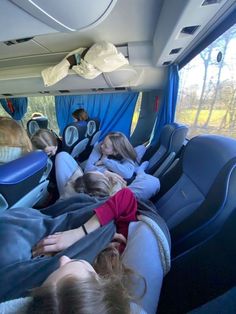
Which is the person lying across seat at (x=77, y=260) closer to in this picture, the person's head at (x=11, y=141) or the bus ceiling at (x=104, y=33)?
the person's head at (x=11, y=141)

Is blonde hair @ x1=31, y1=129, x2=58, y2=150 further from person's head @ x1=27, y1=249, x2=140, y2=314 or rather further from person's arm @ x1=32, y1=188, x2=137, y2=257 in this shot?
person's head @ x1=27, y1=249, x2=140, y2=314

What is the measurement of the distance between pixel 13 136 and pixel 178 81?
2.17 meters

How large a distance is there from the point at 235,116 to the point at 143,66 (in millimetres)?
1762

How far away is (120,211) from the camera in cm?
78

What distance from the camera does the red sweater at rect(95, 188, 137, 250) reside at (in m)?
0.75

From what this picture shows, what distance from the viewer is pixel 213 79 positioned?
1.57m

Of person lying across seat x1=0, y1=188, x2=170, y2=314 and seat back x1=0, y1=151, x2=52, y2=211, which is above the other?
seat back x1=0, y1=151, x2=52, y2=211

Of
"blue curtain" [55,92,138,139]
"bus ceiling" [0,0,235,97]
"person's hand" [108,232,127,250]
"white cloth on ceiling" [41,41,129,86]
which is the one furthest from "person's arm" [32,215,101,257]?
"blue curtain" [55,92,138,139]

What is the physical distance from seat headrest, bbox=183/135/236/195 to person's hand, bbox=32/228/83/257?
0.59m

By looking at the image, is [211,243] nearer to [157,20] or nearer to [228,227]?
[228,227]

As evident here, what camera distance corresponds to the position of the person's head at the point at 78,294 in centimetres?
35

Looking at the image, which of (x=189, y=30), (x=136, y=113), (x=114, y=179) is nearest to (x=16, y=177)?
(x=114, y=179)

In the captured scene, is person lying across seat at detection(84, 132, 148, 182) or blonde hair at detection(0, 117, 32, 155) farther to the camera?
person lying across seat at detection(84, 132, 148, 182)

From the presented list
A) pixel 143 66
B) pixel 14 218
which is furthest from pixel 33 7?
pixel 143 66
